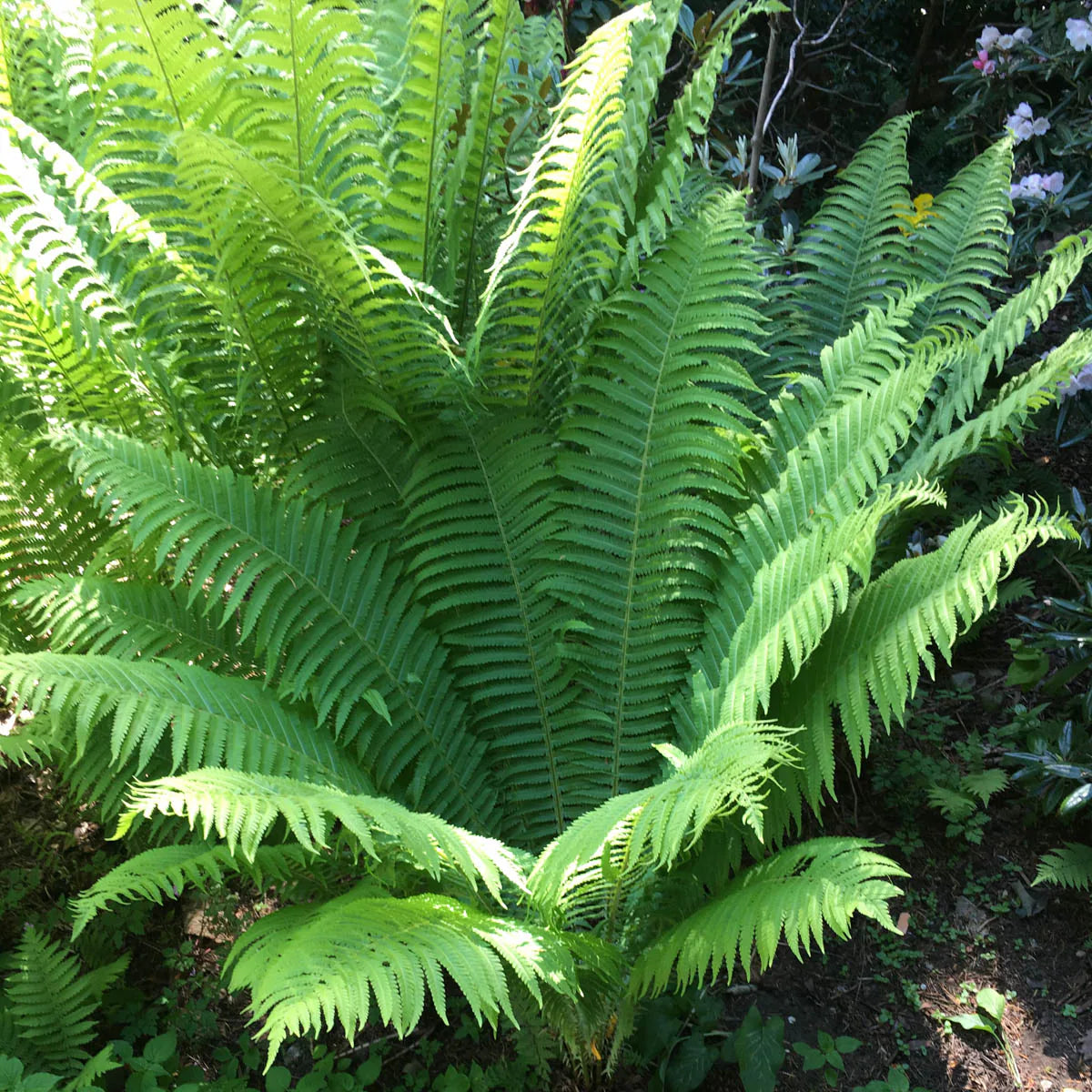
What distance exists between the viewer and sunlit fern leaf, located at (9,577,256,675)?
1.54 metres

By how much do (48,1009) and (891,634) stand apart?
4.68 ft

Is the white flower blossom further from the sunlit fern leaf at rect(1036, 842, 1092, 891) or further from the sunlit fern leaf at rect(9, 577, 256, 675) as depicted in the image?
the sunlit fern leaf at rect(9, 577, 256, 675)

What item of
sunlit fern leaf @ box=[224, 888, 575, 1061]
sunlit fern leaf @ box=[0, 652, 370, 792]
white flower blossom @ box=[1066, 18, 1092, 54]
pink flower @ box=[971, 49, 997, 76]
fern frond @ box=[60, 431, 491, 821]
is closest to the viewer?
sunlit fern leaf @ box=[224, 888, 575, 1061]

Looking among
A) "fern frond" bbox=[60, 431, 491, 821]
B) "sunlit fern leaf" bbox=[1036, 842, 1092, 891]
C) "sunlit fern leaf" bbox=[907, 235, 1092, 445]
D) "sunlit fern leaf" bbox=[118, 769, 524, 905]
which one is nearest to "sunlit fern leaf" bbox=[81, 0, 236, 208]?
"fern frond" bbox=[60, 431, 491, 821]

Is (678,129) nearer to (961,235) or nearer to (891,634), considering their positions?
(961,235)

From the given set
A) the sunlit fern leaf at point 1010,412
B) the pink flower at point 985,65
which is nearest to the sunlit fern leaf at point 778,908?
the sunlit fern leaf at point 1010,412

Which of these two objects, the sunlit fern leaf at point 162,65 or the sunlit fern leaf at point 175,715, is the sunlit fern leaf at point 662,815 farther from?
the sunlit fern leaf at point 162,65

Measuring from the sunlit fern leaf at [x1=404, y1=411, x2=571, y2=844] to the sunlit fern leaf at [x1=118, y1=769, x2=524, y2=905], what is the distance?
57cm

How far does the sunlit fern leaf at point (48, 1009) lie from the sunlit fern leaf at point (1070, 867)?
5.52ft

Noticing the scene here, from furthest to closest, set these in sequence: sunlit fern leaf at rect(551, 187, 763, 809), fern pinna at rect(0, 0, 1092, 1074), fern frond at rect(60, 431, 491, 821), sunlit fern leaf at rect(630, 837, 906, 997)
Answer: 1. sunlit fern leaf at rect(551, 187, 763, 809)
2. fern frond at rect(60, 431, 491, 821)
3. fern pinna at rect(0, 0, 1092, 1074)
4. sunlit fern leaf at rect(630, 837, 906, 997)

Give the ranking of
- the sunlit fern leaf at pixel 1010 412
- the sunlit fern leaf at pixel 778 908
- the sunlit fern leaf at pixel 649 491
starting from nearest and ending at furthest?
the sunlit fern leaf at pixel 778 908 < the sunlit fern leaf at pixel 1010 412 < the sunlit fern leaf at pixel 649 491

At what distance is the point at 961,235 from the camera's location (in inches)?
85.6

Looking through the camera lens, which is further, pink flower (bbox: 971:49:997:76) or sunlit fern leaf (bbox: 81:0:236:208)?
pink flower (bbox: 971:49:997:76)

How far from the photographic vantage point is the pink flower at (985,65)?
288 cm
